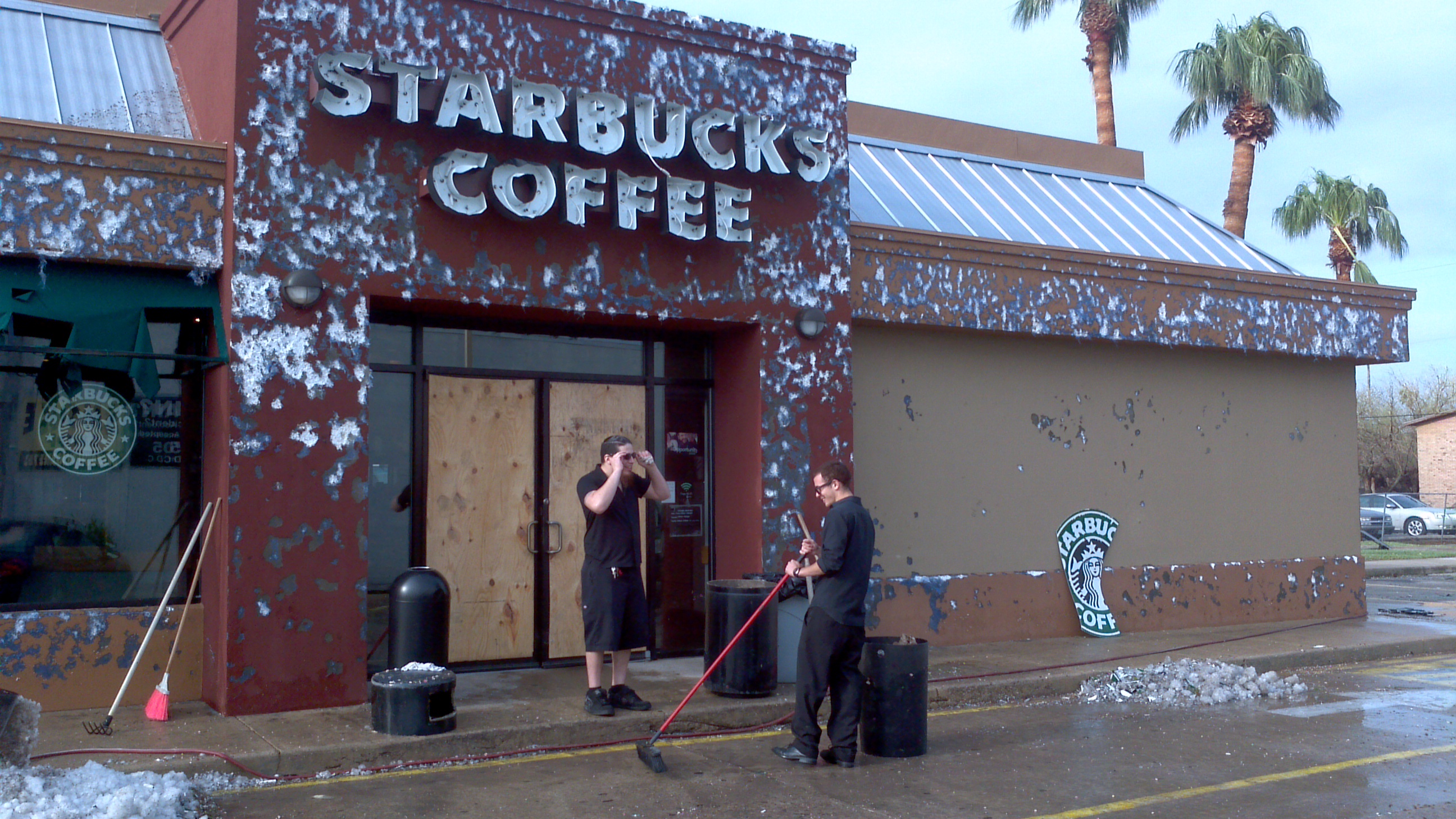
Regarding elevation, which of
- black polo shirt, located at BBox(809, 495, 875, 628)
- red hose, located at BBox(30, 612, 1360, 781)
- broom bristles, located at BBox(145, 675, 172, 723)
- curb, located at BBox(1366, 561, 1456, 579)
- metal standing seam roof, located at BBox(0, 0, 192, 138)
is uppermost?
metal standing seam roof, located at BBox(0, 0, 192, 138)

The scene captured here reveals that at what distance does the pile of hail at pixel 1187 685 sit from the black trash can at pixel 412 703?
199 inches

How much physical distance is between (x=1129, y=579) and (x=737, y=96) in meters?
6.57

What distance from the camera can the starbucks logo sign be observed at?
26.5 ft

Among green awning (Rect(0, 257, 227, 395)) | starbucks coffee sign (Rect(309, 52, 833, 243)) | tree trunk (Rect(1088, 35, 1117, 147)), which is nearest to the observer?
green awning (Rect(0, 257, 227, 395))

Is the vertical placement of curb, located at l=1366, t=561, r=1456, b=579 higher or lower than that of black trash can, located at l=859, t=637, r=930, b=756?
lower

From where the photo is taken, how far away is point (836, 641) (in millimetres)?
7000

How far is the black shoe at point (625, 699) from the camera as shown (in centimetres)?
802

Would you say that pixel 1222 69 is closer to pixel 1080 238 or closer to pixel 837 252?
pixel 1080 238

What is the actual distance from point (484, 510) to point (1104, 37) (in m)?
21.7

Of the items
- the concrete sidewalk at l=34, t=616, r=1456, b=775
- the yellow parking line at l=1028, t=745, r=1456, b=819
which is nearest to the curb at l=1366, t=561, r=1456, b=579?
the concrete sidewalk at l=34, t=616, r=1456, b=775

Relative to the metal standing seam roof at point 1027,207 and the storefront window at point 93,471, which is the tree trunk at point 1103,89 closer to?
the metal standing seam roof at point 1027,207

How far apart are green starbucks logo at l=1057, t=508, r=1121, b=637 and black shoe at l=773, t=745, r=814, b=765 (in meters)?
5.73

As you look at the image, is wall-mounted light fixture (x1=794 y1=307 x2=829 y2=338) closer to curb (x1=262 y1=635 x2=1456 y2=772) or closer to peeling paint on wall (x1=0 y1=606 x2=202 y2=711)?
curb (x1=262 y1=635 x2=1456 y2=772)

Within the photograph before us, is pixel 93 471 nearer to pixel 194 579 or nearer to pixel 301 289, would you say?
pixel 194 579
